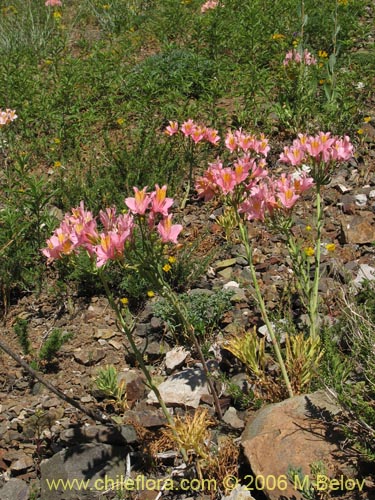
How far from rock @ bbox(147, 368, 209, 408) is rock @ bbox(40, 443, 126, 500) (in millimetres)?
417

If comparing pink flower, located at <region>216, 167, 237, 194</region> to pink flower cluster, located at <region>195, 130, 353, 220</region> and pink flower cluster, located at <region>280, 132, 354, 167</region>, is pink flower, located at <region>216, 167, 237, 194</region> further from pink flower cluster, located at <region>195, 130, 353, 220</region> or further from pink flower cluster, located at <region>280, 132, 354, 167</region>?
pink flower cluster, located at <region>280, 132, 354, 167</region>

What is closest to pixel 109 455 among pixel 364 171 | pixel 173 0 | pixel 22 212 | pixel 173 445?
pixel 173 445

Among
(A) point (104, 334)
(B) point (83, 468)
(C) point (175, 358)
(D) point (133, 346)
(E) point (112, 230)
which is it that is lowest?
(B) point (83, 468)

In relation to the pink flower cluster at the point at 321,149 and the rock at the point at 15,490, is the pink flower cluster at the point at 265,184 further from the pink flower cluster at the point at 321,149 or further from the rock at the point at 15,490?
the rock at the point at 15,490

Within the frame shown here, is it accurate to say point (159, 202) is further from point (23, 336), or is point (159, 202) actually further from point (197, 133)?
point (197, 133)

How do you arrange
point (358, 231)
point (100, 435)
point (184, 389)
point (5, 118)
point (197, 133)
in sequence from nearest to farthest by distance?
point (100, 435), point (184, 389), point (358, 231), point (197, 133), point (5, 118)

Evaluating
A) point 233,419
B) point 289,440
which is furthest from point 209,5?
point 289,440

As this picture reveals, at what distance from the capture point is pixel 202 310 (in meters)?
3.51

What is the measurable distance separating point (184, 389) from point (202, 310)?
22.5 inches

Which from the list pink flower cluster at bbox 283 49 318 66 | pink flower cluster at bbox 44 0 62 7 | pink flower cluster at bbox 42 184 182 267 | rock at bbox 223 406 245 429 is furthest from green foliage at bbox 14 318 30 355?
pink flower cluster at bbox 44 0 62 7

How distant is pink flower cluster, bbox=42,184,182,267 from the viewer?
2320 millimetres

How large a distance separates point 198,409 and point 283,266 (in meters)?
1.41

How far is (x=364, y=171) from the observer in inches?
190

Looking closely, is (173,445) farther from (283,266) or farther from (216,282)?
(283,266)
